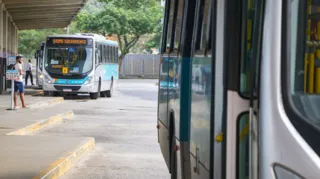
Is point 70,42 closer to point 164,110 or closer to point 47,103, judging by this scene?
point 47,103

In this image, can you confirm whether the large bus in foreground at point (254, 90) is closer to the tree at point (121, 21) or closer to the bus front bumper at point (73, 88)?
the bus front bumper at point (73, 88)

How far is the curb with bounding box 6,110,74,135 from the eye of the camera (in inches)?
569

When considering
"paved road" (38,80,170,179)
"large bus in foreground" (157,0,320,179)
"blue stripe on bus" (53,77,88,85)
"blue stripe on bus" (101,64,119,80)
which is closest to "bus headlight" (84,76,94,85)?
"blue stripe on bus" (53,77,88,85)

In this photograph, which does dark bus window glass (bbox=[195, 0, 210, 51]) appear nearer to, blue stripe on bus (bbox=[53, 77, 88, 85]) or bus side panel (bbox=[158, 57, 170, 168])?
bus side panel (bbox=[158, 57, 170, 168])

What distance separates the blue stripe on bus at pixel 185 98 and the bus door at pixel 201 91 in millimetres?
454

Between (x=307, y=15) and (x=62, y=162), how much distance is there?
7.33 meters

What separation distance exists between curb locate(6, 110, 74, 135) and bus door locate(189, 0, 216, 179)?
29.5 ft

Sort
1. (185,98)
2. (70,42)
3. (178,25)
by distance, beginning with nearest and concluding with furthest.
A: (185,98) → (178,25) → (70,42)

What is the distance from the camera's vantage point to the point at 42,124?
16.4 m

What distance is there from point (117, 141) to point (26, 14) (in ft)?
70.1

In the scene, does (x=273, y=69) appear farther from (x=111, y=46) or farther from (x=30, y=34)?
(x=30, y=34)

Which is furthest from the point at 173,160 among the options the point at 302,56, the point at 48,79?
the point at 48,79

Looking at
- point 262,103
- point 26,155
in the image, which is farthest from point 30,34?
point 262,103

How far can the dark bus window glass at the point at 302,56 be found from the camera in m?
3.12
